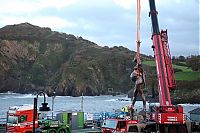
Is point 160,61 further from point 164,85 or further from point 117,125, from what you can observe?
point 117,125

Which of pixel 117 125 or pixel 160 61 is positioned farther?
pixel 160 61

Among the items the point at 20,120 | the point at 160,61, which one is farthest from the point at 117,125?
the point at 20,120

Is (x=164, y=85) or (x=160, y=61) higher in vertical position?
(x=160, y=61)

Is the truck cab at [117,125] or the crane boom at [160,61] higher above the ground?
the crane boom at [160,61]

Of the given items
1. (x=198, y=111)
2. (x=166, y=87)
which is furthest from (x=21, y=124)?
(x=198, y=111)

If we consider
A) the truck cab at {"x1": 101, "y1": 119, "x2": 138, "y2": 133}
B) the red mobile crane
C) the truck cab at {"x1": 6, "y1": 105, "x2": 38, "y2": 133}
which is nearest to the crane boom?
the red mobile crane

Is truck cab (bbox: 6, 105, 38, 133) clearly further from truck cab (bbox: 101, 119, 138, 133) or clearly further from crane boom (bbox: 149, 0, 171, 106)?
crane boom (bbox: 149, 0, 171, 106)

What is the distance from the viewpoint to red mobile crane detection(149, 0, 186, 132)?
92.6 ft

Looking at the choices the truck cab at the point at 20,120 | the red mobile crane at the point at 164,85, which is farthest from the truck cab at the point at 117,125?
the truck cab at the point at 20,120

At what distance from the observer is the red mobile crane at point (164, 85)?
28.2 meters

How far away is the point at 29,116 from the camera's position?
35.1 meters

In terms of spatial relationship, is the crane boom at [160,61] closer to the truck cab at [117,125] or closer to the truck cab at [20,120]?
the truck cab at [117,125]

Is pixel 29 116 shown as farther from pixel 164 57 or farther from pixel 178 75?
pixel 178 75

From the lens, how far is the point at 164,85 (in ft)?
101
